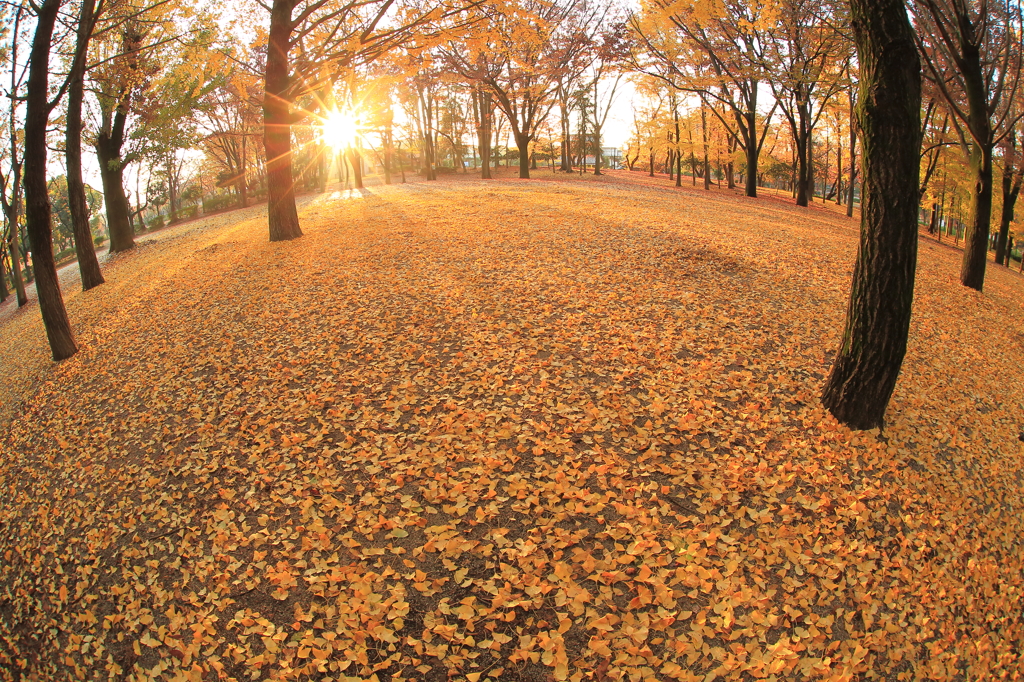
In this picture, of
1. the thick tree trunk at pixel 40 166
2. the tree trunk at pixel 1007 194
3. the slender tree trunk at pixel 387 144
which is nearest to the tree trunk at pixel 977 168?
the tree trunk at pixel 1007 194

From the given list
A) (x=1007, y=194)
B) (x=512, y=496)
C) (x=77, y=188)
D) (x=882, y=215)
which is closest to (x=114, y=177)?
(x=77, y=188)

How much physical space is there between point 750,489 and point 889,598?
1.03m

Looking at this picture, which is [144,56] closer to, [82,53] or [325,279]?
[82,53]

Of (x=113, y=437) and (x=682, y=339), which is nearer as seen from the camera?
(x=113, y=437)

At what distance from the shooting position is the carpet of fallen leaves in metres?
2.96

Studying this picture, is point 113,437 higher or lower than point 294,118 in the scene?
lower

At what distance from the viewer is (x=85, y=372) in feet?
22.0

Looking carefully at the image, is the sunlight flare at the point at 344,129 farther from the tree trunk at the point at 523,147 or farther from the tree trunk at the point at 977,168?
the tree trunk at the point at 977,168

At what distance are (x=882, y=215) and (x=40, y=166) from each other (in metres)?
9.70

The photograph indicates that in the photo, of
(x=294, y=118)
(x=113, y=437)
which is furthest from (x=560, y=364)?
(x=294, y=118)

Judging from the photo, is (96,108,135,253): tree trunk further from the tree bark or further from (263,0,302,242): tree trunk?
the tree bark

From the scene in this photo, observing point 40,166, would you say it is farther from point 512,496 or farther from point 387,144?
point 387,144

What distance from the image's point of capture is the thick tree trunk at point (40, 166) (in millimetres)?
6309

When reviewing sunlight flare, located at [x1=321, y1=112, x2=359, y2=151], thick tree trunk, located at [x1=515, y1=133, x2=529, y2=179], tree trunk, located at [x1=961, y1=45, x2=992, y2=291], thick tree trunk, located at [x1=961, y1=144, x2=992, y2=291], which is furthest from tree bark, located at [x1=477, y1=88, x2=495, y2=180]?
thick tree trunk, located at [x1=961, y1=144, x2=992, y2=291]
